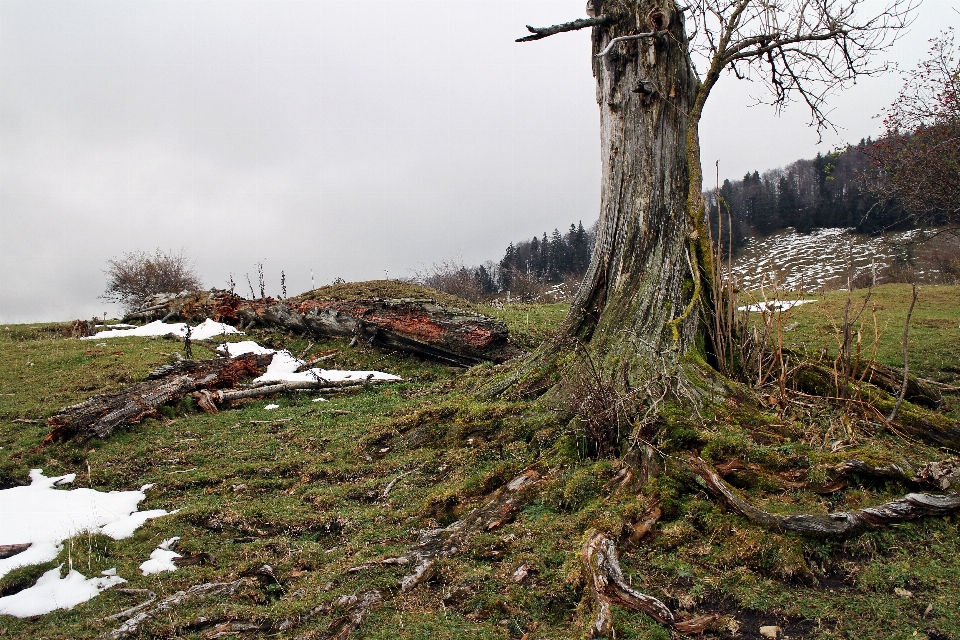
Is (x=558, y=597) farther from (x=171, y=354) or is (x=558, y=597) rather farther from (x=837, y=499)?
(x=171, y=354)

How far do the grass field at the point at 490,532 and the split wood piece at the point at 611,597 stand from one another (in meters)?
0.07

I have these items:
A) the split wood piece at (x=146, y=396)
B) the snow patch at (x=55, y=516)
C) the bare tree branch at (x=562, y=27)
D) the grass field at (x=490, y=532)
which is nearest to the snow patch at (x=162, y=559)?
the grass field at (x=490, y=532)

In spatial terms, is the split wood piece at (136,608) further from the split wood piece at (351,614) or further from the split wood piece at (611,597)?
the split wood piece at (611,597)

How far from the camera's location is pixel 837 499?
3.39 m

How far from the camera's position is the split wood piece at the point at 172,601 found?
3.26 m

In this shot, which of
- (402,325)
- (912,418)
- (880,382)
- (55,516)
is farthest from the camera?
(402,325)

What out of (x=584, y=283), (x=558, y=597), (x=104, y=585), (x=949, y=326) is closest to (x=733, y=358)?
(x=584, y=283)

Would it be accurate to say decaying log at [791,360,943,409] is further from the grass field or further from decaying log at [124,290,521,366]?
decaying log at [124,290,521,366]

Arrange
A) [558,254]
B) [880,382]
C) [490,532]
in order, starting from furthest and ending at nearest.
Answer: [558,254] → [880,382] → [490,532]

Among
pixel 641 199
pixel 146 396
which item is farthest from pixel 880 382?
pixel 146 396

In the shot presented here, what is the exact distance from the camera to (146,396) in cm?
862

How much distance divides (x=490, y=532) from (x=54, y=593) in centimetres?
320

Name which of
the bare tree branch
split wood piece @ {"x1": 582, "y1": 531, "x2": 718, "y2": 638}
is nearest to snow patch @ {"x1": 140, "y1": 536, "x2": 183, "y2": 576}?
split wood piece @ {"x1": 582, "y1": 531, "x2": 718, "y2": 638}

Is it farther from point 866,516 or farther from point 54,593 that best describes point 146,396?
point 866,516
